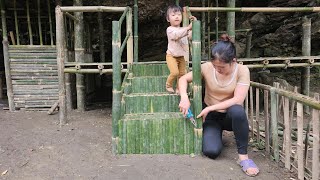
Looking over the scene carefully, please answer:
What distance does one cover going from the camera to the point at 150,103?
4094 millimetres

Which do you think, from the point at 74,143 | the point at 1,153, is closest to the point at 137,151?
the point at 74,143

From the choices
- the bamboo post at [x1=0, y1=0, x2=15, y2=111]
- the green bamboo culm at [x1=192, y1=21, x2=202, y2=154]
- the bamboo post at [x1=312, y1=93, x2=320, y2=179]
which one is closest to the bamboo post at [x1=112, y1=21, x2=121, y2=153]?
the green bamboo culm at [x1=192, y1=21, x2=202, y2=154]

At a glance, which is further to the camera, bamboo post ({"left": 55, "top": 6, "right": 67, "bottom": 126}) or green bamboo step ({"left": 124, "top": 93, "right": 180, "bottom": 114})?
bamboo post ({"left": 55, "top": 6, "right": 67, "bottom": 126})

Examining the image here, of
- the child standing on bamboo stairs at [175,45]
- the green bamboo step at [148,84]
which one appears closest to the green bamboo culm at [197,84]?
the child standing on bamboo stairs at [175,45]

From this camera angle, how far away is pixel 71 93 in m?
7.24

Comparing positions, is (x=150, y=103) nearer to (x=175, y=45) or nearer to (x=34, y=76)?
(x=175, y=45)

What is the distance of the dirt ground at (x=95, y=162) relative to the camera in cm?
306

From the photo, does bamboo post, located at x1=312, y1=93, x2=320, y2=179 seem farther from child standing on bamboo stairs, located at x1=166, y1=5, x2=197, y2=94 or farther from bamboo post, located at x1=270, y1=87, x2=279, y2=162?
child standing on bamboo stairs, located at x1=166, y1=5, x2=197, y2=94

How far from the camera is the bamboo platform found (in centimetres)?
700

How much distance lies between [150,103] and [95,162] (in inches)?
43.0

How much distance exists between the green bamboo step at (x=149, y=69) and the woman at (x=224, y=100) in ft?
6.94

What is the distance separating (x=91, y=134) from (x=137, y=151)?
50.8 inches

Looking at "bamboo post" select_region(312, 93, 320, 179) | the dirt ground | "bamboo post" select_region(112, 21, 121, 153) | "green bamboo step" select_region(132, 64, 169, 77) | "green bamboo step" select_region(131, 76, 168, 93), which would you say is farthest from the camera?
"green bamboo step" select_region(132, 64, 169, 77)

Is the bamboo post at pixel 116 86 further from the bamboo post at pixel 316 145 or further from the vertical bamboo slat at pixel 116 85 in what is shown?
the bamboo post at pixel 316 145
